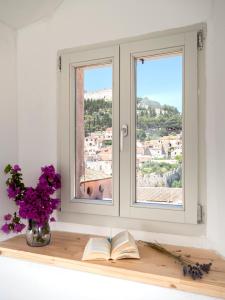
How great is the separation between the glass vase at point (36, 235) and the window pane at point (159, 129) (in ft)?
1.82

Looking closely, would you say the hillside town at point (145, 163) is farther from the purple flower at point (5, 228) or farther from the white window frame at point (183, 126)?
the purple flower at point (5, 228)

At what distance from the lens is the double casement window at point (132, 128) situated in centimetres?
143

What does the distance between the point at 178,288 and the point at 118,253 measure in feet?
1.02

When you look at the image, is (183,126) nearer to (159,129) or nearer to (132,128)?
(159,129)

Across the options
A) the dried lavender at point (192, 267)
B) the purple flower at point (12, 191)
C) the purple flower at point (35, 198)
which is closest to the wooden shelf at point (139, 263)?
the dried lavender at point (192, 267)

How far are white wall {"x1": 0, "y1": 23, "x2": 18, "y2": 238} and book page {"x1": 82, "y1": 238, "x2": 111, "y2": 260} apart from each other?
2.05 feet

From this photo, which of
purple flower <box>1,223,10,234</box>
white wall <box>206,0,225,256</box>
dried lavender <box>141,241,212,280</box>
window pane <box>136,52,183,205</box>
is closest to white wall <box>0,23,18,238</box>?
purple flower <box>1,223,10,234</box>

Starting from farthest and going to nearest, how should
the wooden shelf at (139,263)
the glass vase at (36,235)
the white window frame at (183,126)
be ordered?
the glass vase at (36,235)
the white window frame at (183,126)
the wooden shelf at (139,263)

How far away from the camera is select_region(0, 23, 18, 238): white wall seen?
167 centimetres

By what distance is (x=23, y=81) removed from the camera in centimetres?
180

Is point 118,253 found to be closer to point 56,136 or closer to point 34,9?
point 56,136

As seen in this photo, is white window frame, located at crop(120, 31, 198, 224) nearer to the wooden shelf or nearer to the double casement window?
the double casement window

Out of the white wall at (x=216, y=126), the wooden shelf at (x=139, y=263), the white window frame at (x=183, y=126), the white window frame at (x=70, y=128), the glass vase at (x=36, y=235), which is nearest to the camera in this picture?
the wooden shelf at (x=139, y=263)

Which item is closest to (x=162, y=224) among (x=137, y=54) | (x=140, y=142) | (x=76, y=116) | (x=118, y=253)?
(x=118, y=253)
